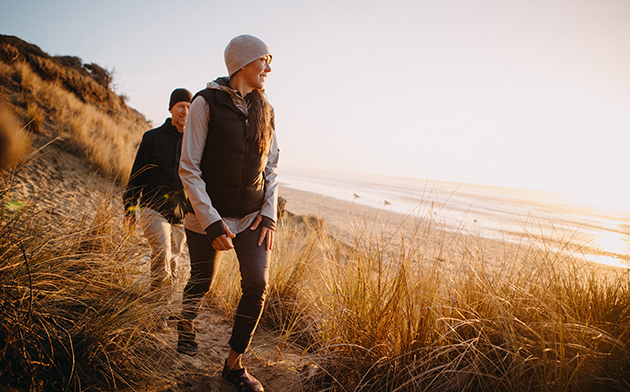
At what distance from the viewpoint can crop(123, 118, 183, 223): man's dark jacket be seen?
2881 millimetres

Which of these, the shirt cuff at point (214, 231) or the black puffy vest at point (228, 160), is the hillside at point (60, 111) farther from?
the shirt cuff at point (214, 231)

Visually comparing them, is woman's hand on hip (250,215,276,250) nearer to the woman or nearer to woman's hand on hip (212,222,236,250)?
the woman

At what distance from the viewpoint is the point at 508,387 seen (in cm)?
149

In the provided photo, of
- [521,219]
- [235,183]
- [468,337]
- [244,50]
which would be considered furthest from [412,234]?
[521,219]

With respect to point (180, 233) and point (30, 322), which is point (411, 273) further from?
point (180, 233)

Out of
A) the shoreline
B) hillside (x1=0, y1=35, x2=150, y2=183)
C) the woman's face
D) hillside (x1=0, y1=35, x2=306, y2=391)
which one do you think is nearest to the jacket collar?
the woman's face

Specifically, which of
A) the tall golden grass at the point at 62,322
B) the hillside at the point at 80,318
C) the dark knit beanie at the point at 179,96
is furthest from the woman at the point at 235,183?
the dark knit beanie at the point at 179,96

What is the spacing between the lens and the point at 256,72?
2020mm

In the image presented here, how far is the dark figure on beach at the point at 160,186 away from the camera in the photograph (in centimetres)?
270

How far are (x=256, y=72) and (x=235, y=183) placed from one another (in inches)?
28.7

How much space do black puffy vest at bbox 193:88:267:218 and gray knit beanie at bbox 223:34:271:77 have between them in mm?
235

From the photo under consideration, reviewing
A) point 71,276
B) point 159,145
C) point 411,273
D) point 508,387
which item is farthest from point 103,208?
point 508,387

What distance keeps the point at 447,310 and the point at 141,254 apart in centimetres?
219

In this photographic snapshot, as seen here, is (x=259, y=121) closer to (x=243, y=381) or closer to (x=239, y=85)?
(x=239, y=85)
